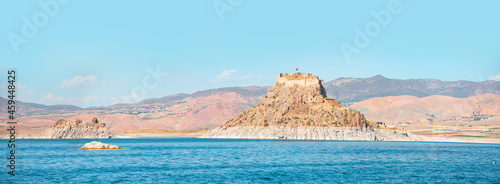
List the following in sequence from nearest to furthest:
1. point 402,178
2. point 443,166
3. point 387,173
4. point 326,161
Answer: point 402,178 → point 387,173 → point 443,166 → point 326,161

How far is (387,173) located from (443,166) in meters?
17.8


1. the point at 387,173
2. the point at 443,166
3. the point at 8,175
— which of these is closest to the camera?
the point at 8,175

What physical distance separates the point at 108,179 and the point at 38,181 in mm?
8610

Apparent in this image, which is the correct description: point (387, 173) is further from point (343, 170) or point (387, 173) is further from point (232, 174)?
point (232, 174)

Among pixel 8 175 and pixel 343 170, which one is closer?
pixel 8 175

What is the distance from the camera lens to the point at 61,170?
76.4 m

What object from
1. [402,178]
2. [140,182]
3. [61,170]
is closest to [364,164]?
[402,178]

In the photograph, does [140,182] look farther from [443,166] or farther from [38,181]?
[443,166]

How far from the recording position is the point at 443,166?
297ft

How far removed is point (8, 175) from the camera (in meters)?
68.2

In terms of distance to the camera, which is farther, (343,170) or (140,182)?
(343,170)

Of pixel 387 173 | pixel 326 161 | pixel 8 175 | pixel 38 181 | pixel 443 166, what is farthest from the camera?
pixel 326 161

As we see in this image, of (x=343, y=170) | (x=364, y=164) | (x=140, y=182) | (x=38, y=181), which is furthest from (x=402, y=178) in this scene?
(x=38, y=181)

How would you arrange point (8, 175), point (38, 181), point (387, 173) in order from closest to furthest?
point (38, 181)
point (8, 175)
point (387, 173)
